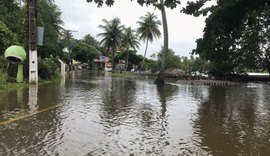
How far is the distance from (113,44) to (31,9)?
48818 mm

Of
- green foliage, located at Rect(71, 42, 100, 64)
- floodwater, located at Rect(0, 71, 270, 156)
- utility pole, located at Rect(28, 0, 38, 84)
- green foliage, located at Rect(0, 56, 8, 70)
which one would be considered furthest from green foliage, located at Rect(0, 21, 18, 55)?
green foliage, located at Rect(71, 42, 100, 64)

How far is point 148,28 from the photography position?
65.0 meters

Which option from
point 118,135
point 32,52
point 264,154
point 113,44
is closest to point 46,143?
point 118,135

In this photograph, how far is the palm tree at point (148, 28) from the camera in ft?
213

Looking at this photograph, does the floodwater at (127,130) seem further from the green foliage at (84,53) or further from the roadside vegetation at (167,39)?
the green foliage at (84,53)

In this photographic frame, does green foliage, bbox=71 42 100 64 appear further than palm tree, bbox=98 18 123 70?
Yes

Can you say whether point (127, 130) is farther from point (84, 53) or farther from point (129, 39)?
point (84, 53)

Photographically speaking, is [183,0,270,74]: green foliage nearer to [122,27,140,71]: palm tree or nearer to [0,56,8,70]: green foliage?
[0,56,8,70]: green foliage

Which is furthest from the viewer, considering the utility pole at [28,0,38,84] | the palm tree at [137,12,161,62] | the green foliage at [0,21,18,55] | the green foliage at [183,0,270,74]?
the palm tree at [137,12,161,62]

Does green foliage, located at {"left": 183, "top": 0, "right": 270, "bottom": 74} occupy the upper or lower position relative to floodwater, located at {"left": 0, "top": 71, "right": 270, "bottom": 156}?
upper

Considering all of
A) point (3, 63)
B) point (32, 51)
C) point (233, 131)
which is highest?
point (32, 51)


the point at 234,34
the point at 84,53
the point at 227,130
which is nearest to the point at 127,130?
the point at 227,130

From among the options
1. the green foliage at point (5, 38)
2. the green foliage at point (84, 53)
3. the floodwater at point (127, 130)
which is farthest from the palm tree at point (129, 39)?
the floodwater at point (127, 130)

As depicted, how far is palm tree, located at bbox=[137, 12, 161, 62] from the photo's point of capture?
65.0 metres
